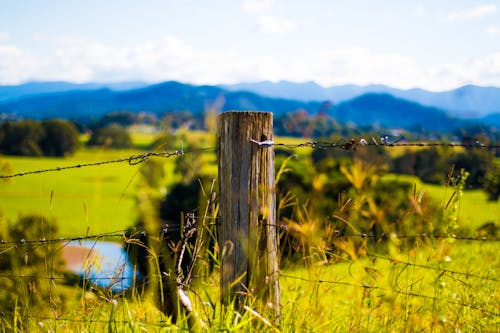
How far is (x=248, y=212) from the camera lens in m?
2.54

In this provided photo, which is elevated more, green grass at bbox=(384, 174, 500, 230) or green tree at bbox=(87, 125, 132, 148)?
green tree at bbox=(87, 125, 132, 148)

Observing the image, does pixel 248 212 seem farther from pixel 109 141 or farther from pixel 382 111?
pixel 382 111

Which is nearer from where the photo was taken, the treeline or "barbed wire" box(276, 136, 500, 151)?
"barbed wire" box(276, 136, 500, 151)

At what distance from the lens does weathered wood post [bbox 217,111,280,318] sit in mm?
2551

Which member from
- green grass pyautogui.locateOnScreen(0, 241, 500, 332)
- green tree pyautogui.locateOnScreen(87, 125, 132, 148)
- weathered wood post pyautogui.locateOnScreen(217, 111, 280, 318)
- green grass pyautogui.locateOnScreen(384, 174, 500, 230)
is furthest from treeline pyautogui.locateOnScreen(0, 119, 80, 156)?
weathered wood post pyautogui.locateOnScreen(217, 111, 280, 318)

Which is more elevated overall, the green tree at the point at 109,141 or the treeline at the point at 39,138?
the green tree at the point at 109,141

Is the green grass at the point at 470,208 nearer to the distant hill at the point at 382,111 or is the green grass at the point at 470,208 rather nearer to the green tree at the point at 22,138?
the green tree at the point at 22,138

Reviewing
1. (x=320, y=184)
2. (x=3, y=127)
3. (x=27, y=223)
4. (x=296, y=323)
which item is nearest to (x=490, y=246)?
(x=296, y=323)

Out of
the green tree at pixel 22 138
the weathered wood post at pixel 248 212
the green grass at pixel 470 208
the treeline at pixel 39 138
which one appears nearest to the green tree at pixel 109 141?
the weathered wood post at pixel 248 212

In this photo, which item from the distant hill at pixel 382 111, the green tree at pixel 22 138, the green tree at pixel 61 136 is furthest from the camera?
the distant hill at pixel 382 111

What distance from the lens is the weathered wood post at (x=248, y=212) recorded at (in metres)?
2.55

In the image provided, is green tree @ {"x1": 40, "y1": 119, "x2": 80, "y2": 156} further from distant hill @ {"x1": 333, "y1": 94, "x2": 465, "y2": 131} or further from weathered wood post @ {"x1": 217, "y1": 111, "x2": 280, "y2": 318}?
distant hill @ {"x1": 333, "y1": 94, "x2": 465, "y2": 131}

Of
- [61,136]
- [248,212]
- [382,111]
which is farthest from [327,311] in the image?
[382,111]

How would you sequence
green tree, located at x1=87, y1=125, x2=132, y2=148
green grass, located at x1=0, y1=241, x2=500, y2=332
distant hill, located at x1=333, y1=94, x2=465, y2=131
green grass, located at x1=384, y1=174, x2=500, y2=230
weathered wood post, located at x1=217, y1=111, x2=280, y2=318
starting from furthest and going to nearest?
distant hill, located at x1=333, y1=94, x2=465, y2=131
green grass, located at x1=384, y1=174, x2=500, y2=230
green tree, located at x1=87, y1=125, x2=132, y2=148
weathered wood post, located at x1=217, y1=111, x2=280, y2=318
green grass, located at x1=0, y1=241, x2=500, y2=332
